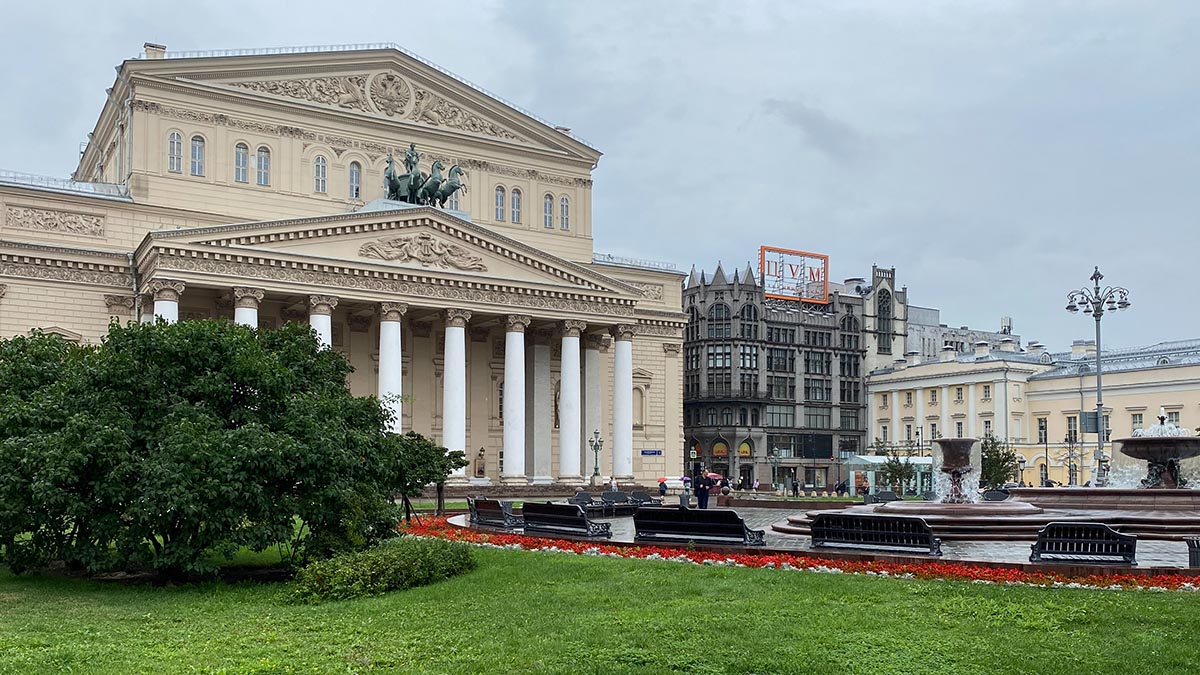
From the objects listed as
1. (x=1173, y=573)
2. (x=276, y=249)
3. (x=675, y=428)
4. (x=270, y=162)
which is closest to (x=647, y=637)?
(x=1173, y=573)

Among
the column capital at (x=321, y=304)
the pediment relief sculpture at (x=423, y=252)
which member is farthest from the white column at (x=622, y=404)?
the column capital at (x=321, y=304)

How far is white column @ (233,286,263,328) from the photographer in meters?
46.1

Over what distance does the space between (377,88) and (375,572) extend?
44.1 m

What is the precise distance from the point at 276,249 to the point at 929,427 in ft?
207

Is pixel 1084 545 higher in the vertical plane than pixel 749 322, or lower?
lower

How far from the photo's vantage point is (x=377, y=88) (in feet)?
189

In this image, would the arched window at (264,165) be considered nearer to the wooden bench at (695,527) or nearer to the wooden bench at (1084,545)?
the wooden bench at (695,527)

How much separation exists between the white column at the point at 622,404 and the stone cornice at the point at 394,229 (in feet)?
7.46

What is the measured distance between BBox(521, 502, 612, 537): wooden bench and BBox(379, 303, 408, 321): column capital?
85.9 feet

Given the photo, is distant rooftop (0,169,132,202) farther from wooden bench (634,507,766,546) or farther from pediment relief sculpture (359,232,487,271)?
wooden bench (634,507,766,546)

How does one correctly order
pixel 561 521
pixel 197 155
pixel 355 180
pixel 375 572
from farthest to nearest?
pixel 355 180 < pixel 197 155 < pixel 561 521 < pixel 375 572

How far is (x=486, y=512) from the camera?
89.2ft

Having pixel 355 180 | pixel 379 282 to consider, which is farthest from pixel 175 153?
pixel 379 282

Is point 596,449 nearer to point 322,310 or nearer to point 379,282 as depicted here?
point 379,282
